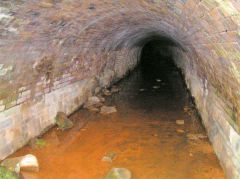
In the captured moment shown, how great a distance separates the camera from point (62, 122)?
6969 mm

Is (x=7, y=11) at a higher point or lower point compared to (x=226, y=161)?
higher

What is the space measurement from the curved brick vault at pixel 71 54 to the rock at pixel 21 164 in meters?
0.59

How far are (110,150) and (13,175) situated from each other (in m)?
2.29

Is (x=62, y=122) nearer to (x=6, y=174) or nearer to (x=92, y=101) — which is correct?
(x=92, y=101)

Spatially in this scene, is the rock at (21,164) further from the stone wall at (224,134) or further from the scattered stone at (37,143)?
the stone wall at (224,134)

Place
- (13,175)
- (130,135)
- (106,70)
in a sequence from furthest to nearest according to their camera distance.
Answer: (106,70), (130,135), (13,175)

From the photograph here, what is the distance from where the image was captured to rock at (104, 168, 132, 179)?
14.0 feet

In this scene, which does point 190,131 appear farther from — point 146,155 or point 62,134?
point 62,134

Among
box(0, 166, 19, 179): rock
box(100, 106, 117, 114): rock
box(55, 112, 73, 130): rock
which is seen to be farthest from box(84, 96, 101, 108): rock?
box(0, 166, 19, 179): rock

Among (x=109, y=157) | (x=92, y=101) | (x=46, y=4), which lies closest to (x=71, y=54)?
(x=92, y=101)

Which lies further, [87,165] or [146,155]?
[146,155]

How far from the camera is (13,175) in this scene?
415 centimetres

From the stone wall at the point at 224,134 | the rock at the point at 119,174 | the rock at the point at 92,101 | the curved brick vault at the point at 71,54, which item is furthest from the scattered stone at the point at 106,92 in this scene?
the rock at the point at 119,174

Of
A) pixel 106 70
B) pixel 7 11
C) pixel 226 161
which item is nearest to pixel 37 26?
pixel 7 11
